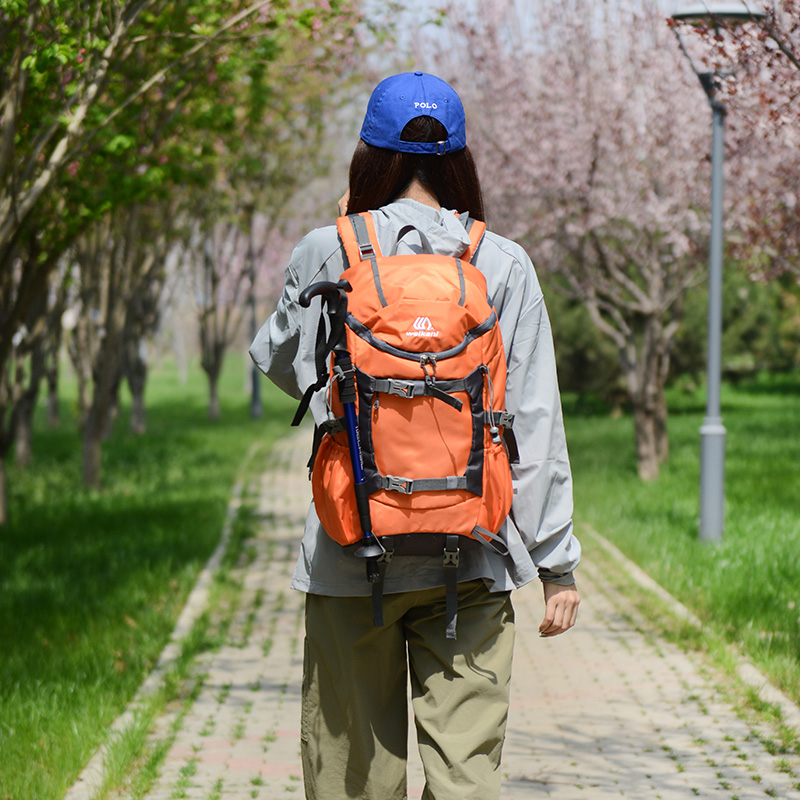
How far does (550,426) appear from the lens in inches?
97.7

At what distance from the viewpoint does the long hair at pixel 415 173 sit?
253 cm

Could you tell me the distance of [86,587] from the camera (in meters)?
8.12

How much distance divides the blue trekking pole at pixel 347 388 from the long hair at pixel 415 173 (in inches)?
12.1

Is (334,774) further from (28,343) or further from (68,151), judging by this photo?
(28,343)

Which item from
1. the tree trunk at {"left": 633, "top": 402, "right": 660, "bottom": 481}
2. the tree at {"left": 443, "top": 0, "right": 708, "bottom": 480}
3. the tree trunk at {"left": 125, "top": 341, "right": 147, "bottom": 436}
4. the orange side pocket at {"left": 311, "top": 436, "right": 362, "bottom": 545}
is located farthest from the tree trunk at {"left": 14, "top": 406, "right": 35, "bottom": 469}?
the orange side pocket at {"left": 311, "top": 436, "right": 362, "bottom": 545}

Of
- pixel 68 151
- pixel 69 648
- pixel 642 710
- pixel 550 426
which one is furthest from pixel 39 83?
pixel 550 426

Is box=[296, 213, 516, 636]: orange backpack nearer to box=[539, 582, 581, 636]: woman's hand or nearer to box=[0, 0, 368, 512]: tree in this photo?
box=[539, 582, 581, 636]: woman's hand

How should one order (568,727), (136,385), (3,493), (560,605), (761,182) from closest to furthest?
(560,605) → (568,727) → (3,493) → (761,182) → (136,385)

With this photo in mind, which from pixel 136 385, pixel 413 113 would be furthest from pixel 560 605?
pixel 136 385

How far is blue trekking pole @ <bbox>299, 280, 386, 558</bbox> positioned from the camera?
2.28 m

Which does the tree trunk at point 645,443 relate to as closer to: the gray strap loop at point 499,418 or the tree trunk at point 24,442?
the tree trunk at point 24,442

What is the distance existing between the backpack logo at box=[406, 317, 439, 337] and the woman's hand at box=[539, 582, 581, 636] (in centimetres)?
62

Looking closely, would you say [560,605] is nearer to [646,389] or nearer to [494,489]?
[494,489]

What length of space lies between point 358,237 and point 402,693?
38.9 inches
